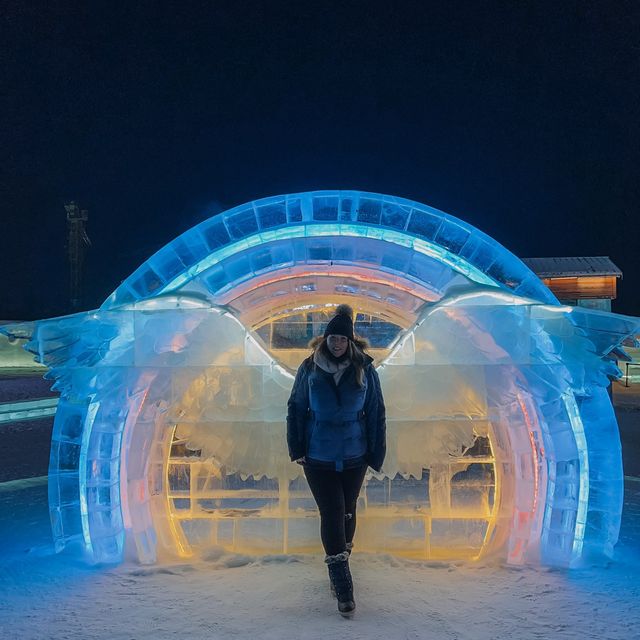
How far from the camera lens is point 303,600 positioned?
3.39 meters

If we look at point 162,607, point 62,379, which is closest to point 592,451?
point 162,607

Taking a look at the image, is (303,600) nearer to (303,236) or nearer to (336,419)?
(336,419)

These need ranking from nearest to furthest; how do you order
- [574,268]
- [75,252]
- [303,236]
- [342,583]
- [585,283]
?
1. [342,583]
2. [303,236]
3. [585,283]
4. [574,268]
5. [75,252]

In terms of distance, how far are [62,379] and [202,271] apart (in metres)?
1.13

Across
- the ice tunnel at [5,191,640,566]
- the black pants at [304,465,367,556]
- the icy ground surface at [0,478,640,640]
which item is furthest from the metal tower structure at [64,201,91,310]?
the black pants at [304,465,367,556]

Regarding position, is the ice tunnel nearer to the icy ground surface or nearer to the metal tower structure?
the icy ground surface

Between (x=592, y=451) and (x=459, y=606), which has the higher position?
(x=592, y=451)

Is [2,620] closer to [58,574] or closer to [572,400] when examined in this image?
[58,574]

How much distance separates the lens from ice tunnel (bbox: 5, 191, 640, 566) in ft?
12.3

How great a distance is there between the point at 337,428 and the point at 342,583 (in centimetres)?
81

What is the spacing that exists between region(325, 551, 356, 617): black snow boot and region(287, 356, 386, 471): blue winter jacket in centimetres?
49

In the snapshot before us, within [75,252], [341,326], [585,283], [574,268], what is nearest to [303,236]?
[341,326]

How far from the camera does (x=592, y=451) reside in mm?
3793

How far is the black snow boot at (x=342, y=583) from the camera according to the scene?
3.18m
